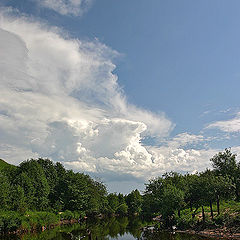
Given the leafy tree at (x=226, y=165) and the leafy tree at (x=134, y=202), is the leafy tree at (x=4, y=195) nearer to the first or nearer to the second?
the leafy tree at (x=226, y=165)

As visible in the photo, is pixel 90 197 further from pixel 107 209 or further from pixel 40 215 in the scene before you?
pixel 40 215

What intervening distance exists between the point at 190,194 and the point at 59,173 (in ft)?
257

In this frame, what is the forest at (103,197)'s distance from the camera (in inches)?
2157

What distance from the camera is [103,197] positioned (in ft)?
456

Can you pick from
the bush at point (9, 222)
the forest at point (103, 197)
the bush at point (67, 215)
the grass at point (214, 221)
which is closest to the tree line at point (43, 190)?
the forest at point (103, 197)

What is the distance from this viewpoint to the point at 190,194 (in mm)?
58969

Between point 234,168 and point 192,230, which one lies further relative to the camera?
point 234,168

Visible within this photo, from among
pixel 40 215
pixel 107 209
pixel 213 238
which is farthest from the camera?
pixel 107 209

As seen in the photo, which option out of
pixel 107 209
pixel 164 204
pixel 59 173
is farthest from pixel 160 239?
pixel 107 209

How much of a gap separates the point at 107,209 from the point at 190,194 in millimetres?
91254

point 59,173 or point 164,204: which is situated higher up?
point 59,173

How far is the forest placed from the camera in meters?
54.8

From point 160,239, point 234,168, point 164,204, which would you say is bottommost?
point 160,239

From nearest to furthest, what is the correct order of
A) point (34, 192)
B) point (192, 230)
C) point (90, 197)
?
point (192, 230)
point (34, 192)
point (90, 197)
